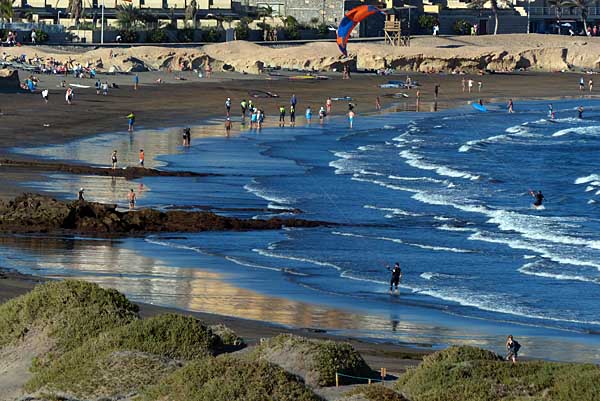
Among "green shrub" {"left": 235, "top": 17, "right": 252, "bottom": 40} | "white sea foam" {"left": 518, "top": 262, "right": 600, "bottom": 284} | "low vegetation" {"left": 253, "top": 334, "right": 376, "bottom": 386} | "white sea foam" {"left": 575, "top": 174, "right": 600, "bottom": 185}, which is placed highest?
"green shrub" {"left": 235, "top": 17, "right": 252, "bottom": 40}

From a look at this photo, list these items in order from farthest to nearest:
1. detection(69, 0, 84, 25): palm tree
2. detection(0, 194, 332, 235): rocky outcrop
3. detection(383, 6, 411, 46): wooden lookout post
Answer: detection(383, 6, 411, 46): wooden lookout post, detection(69, 0, 84, 25): palm tree, detection(0, 194, 332, 235): rocky outcrop

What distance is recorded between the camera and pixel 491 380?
44.5 ft

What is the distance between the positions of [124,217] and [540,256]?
34.9ft

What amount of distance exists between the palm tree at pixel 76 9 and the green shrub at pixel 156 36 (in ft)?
21.1

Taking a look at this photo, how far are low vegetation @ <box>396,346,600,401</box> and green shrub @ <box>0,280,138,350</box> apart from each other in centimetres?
389

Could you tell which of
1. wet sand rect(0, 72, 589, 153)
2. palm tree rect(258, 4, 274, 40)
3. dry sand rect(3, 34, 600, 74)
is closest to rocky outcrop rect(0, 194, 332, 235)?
wet sand rect(0, 72, 589, 153)

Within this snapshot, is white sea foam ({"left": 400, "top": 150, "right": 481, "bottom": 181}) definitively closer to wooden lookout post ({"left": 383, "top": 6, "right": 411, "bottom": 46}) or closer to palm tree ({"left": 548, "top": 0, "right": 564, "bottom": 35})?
wooden lookout post ({"left": 383, "top": 6, "right": 411, "bottom": 46})

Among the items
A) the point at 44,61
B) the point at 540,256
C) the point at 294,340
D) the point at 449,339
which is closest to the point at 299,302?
the point at 449,339

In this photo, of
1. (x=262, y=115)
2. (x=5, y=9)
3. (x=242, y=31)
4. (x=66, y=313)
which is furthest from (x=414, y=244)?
(x=242, y=31)

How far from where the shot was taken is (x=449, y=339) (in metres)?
23.2

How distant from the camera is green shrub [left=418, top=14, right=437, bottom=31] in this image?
129500 mm

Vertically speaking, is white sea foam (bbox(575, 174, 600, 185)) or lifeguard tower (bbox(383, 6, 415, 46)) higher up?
lifeguard tower (bbox(383, 6, 415, 46))

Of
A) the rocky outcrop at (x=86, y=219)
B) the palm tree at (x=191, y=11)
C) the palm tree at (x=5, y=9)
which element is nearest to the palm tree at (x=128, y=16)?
the palm tree at (x=191, y=11)

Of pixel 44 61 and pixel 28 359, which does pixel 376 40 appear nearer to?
pixel 44 61
